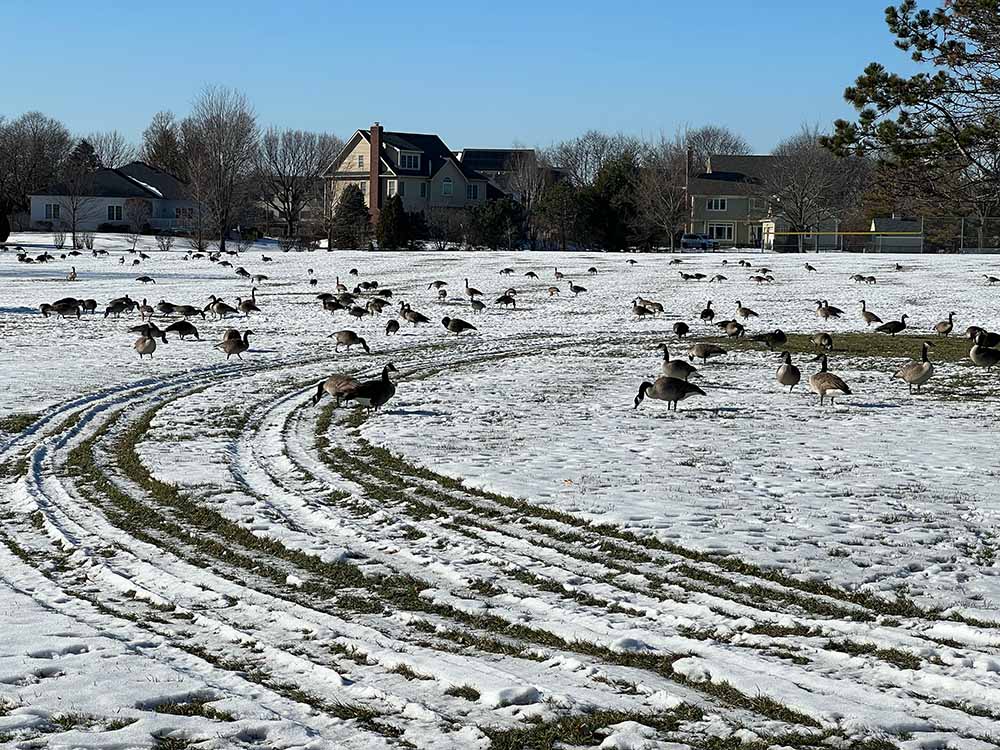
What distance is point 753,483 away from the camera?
12102mm

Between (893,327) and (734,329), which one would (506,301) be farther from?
(893,327)

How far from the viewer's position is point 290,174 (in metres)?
109

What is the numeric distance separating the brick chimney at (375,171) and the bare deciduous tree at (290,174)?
8.00m

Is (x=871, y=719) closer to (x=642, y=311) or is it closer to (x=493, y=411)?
(x=493, y=411)

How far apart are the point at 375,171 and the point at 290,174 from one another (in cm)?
1366

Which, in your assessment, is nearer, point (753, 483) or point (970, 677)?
point (970, 677)

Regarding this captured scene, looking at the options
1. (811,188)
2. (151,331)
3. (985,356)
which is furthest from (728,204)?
(985,356)

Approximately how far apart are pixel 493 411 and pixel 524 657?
10.4 metres

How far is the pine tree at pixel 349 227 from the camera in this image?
83688 mm

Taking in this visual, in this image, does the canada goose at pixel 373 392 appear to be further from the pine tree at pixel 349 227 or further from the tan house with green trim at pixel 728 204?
the tan house with green trim at pixel 728 204

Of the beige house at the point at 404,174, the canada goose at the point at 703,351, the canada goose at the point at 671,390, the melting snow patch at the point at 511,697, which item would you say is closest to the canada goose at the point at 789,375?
the canada goose at the point at 671,390

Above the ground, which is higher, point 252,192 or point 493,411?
point 252,192

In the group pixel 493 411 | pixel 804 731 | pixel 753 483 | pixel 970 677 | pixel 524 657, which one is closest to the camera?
pixel 804 731

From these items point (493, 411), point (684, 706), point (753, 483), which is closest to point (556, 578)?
point (684, 706)
